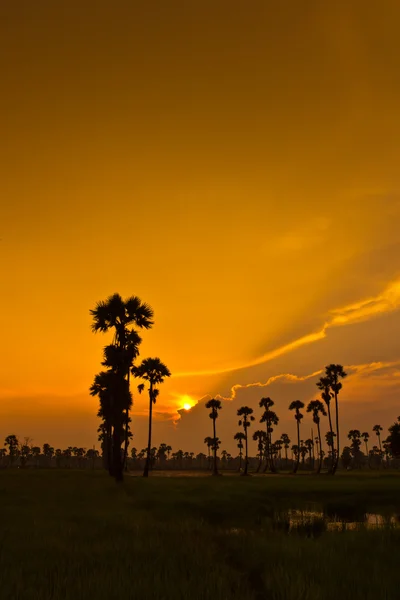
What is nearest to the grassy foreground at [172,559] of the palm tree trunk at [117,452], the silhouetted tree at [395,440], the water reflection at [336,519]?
the water reflection at [336,519]

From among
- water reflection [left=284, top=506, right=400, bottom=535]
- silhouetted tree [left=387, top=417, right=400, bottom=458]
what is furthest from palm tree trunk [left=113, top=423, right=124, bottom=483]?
silhouetted tree [left=387, top=417, right=400, bottom=458]

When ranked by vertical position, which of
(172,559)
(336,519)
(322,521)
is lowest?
(336,519)

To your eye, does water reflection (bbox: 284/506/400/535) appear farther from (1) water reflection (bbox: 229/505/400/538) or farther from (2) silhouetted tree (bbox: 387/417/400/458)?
(2) silhouetted tree (bbox: 387/417/400/458)

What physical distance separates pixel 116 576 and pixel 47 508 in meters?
13.9

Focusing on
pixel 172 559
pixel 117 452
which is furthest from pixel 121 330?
pixel 172 559

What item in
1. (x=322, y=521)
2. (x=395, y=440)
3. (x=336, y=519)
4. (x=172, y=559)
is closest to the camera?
(x=172, y=559)

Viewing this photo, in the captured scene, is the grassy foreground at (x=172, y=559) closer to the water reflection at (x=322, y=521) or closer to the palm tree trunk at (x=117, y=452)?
the water reflection at (x=322, y=521)

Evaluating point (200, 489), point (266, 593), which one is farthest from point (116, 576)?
point (200, 489)

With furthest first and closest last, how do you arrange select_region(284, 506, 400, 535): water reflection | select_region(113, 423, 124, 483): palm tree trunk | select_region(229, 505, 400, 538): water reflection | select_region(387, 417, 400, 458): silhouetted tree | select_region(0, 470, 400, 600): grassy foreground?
select_region(387, 417, 400, 458): silhouetted tree, select_region(113, 423, 124, 483): palm tree trunk, select_region(284, 506, 400, 535): water reflection, select_region(229, 505, 400, 538): water reflection, select_region(0, 470, 400, 600): grassy foreground

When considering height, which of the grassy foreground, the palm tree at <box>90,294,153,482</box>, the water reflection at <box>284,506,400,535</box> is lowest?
the water reflection at <box>284,506,400,535</box>

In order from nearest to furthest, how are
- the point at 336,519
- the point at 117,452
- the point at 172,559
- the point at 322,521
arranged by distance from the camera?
the point at 172,559
the point at 322,521
the point at 336,519
the point at 117,452

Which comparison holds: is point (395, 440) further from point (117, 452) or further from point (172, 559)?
point (172, 559)

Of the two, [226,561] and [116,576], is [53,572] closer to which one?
[116,576]

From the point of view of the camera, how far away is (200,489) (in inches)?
1427
